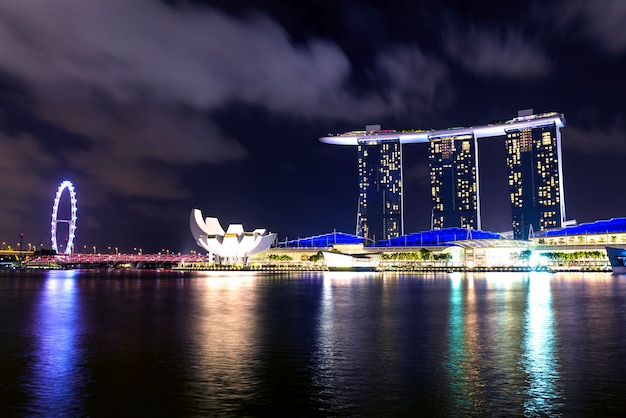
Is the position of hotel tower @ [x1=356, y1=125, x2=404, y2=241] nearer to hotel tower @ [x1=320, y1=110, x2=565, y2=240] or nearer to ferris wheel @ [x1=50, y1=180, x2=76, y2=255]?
hotel tower @ [x1=320, y1=110, x2=565, y2=240]

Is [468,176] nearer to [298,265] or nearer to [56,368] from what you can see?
[298,265]

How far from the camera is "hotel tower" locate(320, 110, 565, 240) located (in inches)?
6427

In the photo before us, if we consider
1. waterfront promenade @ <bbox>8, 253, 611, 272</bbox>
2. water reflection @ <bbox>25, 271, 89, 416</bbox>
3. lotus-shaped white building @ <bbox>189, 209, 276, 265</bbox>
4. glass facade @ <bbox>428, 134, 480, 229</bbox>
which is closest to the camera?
water reflection @ <bbox>25, 271, 89, 416</bbox>

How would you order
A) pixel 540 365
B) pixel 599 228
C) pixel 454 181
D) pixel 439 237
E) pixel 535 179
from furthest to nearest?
pixel 454 181 → pixel 535 179 → pixel 439 237 → pixel 599 228 → pixel 540 365

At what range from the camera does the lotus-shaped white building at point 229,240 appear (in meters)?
135

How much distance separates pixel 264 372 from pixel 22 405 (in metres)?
5.84

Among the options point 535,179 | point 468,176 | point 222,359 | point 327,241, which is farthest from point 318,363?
point 468,176

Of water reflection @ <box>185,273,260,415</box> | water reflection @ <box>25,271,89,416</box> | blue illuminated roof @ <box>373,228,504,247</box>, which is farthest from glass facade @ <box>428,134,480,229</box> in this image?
water reflection @ <box>25,271,89,416</box>

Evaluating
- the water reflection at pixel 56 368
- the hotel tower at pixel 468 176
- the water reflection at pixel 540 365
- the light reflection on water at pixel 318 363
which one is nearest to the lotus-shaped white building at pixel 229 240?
the hotel tower at pixel 468 176

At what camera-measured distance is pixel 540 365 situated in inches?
610

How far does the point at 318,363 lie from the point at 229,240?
397 ft

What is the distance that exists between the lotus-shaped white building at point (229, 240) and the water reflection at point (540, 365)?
112 metres

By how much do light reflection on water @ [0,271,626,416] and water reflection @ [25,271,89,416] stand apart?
52mm

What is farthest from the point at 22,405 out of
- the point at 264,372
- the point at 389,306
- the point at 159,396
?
the point at 389,306
